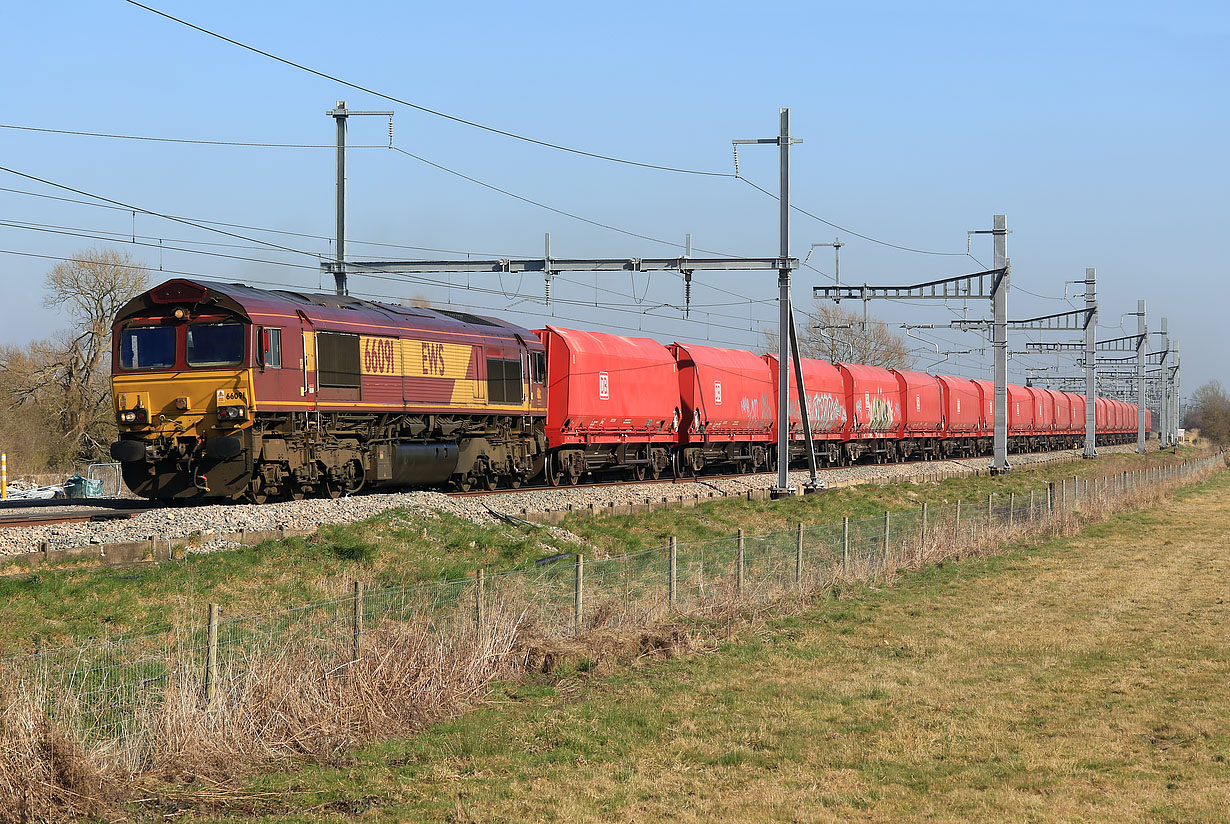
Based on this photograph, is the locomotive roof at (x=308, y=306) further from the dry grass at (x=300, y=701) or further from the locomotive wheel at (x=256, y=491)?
the dry grass at (x=300, y=701)

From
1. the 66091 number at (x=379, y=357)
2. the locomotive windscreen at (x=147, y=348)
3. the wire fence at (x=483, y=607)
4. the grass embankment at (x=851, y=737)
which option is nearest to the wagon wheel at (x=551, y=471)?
the 66091 number at (x=379, y=357)

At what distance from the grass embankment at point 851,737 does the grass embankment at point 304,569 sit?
4377mm

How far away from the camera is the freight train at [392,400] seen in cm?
2234

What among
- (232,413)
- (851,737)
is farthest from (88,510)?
(851,737)

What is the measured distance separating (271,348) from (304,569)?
6.93m

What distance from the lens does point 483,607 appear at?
1234cm

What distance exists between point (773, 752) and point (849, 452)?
42276 mm

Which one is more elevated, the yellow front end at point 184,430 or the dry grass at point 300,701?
the yellow front end at point 184,430

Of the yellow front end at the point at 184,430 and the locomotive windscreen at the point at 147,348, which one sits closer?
the yellow front end at the point at 184,430

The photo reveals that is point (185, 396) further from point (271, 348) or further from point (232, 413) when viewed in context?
point (271, 348)

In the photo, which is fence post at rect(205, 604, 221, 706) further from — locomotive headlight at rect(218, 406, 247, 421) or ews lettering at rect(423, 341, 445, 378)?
ews lettering at rect(423, 341, 445, 378)

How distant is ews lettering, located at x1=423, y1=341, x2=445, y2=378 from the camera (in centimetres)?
2697

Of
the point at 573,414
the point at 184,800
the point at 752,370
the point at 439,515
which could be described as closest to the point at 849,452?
the point at 752,370

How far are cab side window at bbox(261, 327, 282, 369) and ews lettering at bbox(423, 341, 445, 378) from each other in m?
4.55
